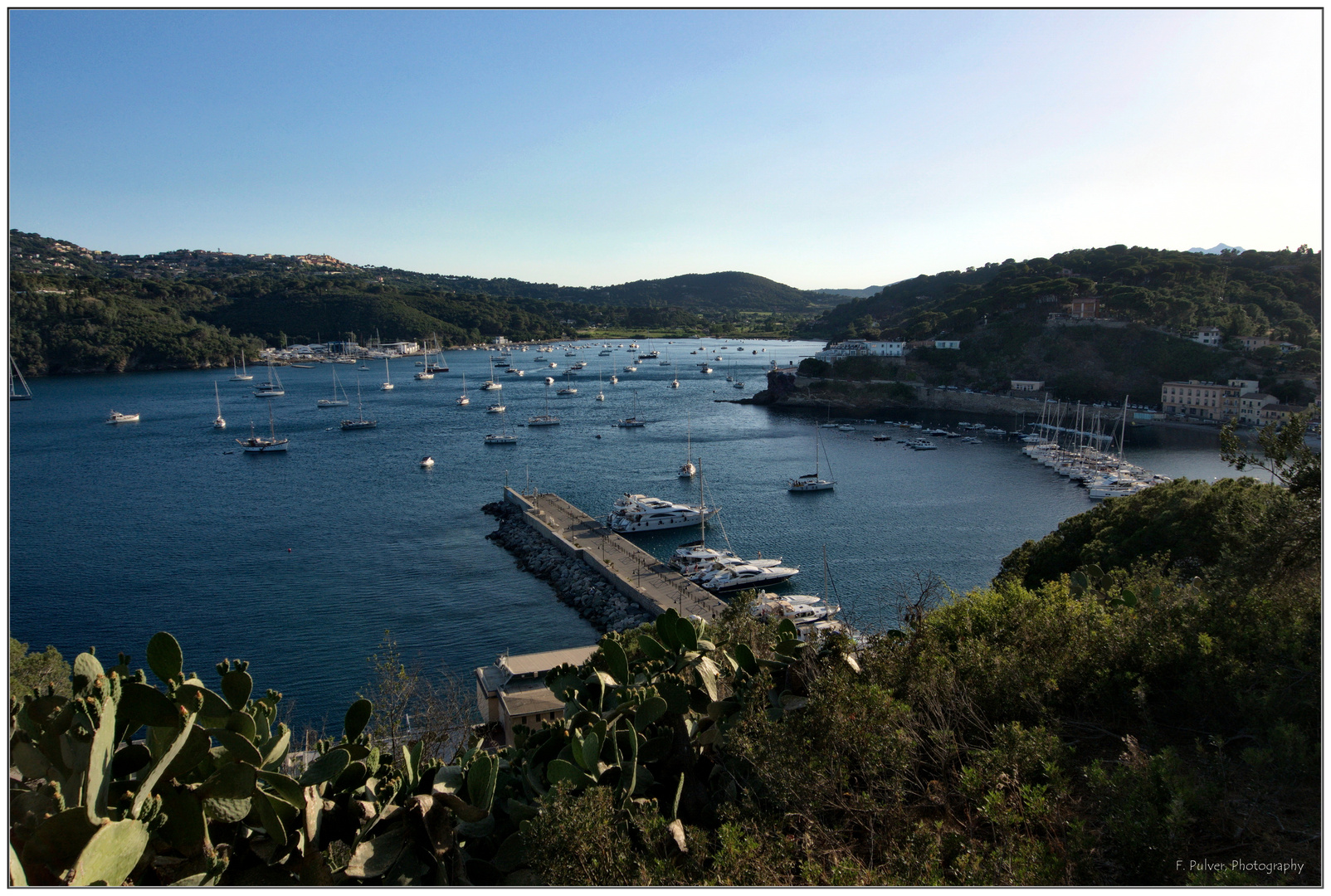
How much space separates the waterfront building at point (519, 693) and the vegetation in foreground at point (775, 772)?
20.4 feet

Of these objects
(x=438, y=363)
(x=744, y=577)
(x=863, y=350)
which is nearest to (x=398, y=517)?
(x=744, y=577)

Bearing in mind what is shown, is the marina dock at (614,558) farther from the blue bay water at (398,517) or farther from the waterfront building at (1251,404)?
the waterfront building at (1251,404)

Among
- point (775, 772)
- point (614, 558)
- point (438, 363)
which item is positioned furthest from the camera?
point (438, 363)

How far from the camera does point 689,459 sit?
3612 centimetres

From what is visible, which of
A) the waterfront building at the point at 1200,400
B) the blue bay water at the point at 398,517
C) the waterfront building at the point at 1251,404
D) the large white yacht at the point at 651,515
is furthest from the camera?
the waterfront building at the point at 1200,400

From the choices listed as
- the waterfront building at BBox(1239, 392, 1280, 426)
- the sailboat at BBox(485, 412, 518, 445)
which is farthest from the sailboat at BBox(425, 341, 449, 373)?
the waterfront building at BBox(1239, 392, 1280, 426)

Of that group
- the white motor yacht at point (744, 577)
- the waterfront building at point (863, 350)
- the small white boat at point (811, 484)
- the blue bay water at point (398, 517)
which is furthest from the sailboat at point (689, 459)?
the waterfront building at point (863, 350)

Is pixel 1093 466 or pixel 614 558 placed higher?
pixel 1093 466

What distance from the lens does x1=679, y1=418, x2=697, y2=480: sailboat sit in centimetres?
3228

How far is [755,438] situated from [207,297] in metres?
77.7

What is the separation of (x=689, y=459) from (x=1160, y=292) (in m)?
42.0

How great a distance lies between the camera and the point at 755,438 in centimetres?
4294

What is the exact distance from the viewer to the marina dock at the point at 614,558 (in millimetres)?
17312

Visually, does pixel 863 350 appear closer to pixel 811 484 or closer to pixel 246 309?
pixel 811 484
